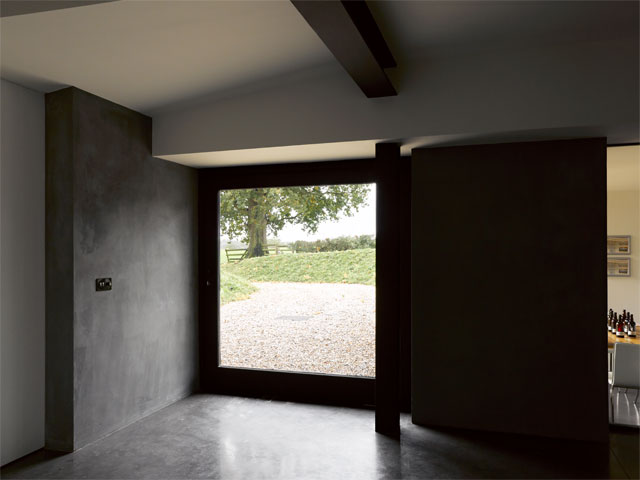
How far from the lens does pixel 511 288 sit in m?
3.58

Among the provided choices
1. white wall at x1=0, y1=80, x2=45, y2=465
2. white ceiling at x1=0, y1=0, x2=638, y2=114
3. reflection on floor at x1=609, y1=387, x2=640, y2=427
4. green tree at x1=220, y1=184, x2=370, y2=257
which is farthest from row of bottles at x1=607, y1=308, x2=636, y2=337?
white wall at x1=0, y1=80, x2=45, y2=465

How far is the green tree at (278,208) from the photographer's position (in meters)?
4.36

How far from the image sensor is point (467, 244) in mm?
3664

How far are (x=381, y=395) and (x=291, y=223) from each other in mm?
1754

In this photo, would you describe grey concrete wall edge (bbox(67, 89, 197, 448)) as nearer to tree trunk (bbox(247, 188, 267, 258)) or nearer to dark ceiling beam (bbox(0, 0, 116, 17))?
tree trunk (bbox(247, 188, 267, 258))

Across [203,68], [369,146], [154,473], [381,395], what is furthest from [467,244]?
[154,473]

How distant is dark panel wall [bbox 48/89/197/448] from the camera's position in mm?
3334

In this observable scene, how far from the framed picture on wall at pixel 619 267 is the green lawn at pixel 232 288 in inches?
208

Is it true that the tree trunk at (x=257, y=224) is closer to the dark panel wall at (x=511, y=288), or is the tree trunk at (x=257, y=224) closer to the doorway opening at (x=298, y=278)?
the doorway opening at (x=298, y=278)

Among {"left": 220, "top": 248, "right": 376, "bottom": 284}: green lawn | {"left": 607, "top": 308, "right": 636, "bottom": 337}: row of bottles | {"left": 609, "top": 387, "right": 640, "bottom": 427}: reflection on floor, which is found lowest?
{"left": 609, "top": 387, "right": 640, "bottom": 427}: reflection on floor

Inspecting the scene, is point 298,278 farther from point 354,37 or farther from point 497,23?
point 497,23

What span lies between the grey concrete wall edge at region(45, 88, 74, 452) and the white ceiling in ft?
1.01

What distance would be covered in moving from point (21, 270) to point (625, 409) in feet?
15.6

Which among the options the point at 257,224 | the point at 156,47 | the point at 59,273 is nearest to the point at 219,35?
the point at 156,47
